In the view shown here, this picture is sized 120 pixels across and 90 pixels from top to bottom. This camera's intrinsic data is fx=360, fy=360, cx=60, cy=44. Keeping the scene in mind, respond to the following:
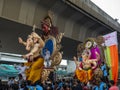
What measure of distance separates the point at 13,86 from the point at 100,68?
642 cm

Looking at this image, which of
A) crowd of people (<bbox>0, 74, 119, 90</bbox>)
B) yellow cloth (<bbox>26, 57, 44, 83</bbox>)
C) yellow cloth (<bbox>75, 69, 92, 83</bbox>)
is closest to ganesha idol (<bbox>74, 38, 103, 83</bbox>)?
yellow cloth (<bbox>75, 69, 92, 83</bbox>)

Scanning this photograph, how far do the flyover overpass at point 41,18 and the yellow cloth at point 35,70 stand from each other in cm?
258

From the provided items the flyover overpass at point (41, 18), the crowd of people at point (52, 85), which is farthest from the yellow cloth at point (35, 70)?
the flyover overpass at point (41, 18)

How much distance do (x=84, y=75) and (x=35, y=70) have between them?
440 centimetres

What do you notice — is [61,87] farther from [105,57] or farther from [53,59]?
[53,59]

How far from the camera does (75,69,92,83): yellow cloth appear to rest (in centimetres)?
1419

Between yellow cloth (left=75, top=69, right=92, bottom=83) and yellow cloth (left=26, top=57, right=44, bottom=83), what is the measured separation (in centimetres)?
414

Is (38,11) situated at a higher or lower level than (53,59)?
higher

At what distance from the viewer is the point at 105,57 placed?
50.7ft

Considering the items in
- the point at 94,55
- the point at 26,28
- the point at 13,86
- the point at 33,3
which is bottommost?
the point at 13,86

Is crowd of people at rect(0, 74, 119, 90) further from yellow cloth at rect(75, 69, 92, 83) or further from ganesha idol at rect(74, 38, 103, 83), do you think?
ganesha idol at rect(74, 38, 103, 83)

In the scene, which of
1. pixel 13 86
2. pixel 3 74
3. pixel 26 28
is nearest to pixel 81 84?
pixel 26 28

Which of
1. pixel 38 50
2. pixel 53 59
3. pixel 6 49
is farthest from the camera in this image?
pixel 6 49

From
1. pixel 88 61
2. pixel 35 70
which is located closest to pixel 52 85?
pixel 35 70
